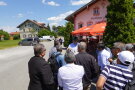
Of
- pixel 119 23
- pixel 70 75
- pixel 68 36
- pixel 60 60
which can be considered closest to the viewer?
pixel 70 75

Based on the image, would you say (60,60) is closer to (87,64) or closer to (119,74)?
(87,64)

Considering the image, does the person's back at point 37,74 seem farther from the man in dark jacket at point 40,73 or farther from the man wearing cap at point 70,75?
the man wearing cap at point 70,75

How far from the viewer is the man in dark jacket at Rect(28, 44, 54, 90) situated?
4070mm

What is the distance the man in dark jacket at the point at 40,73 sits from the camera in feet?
13.4

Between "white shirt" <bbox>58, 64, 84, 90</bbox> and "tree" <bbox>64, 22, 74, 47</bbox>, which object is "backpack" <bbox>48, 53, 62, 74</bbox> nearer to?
"white shirt" <bbox>58, 64, 84, 90</bbox>

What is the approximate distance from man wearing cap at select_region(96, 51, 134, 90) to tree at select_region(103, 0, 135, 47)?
7.41 metres

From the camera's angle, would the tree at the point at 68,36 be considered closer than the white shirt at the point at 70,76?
No

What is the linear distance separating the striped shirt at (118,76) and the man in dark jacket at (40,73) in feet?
4.17

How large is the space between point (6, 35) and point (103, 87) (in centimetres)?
9381

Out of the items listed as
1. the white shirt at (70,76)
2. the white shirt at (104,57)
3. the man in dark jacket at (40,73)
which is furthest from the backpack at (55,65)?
the white shirt at (104,57)

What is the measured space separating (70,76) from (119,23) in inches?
302

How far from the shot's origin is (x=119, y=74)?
3.31 metres

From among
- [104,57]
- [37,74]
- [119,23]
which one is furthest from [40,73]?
[119,23]

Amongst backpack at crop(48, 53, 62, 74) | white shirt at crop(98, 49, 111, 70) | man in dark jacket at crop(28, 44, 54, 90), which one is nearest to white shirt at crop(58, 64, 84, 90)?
man in dark jacket at crop(28, 44, 54, 90)
